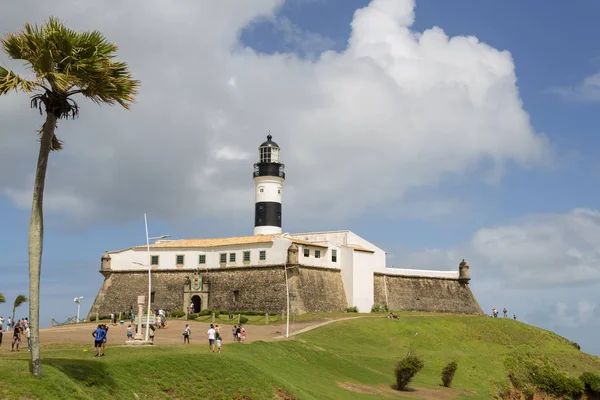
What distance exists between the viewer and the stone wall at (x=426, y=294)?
3118 inches

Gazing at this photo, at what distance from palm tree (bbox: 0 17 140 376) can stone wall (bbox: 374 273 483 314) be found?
58.5 meters

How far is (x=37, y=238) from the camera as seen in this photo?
2264 centimetres

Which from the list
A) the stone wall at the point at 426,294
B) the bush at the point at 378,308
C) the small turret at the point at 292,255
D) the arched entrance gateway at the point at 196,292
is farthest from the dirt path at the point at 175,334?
the stone wall at the point at 426,294

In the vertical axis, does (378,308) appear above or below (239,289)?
below

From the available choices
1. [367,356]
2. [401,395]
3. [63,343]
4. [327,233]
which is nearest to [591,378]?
[367,356]

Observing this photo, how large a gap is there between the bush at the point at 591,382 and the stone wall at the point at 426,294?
22130mm

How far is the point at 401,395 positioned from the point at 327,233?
38144mm

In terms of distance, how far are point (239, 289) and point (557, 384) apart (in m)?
33.5

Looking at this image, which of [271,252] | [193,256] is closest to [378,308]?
[271,252]

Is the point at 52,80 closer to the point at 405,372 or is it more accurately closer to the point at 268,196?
the point at 405,372

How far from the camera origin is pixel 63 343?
144ft

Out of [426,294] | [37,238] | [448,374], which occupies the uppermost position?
[37,238]

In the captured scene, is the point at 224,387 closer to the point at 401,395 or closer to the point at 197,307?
the point at 401,395

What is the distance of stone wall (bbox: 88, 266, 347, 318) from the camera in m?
71.2
